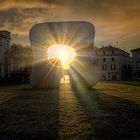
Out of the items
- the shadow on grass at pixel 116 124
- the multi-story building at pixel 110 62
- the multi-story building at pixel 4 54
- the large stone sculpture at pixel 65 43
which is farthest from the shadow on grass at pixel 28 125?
the multi-story building at pixel 110 62

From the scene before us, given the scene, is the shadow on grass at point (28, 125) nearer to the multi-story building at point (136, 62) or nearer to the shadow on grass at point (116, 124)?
the shadow on grass at point (116, 124)

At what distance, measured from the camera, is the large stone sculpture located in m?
23.6

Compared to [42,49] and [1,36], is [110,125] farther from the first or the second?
[1,36]

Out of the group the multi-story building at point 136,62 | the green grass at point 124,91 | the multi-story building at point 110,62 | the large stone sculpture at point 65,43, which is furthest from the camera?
the multi-story building at point 110,62

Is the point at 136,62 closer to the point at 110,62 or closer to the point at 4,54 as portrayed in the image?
the point at 110,62

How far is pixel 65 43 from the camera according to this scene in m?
24.1

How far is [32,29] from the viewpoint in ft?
79.5

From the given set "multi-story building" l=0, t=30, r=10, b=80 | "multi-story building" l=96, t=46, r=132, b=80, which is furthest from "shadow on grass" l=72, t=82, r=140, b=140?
"multi-story building" l=96, t=46, r=132, b=80

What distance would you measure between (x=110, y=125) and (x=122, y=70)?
92.8m

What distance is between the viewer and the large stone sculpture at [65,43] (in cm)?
2358

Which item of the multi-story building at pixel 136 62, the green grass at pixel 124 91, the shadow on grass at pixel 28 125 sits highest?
→ the multi-story building at pixel 136 62

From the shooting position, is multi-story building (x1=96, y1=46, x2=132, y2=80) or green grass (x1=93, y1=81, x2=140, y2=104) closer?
green grass (x1=93, y1=81, x2=140, y2=104)

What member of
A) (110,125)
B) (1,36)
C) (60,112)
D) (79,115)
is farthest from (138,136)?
(1,36)

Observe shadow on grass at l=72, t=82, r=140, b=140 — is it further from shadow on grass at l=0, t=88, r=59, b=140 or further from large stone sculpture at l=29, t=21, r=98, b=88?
large stone sculpture at l=29, t=21, r=98, b=88
